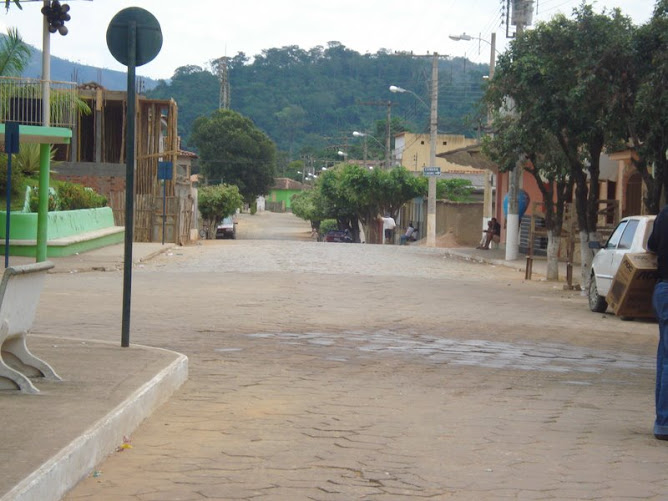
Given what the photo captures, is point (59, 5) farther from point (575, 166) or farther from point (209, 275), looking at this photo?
point (575, 166)

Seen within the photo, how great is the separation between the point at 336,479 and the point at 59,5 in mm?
19806

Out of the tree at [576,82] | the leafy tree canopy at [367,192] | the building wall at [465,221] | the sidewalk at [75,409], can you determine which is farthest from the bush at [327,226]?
the sidewalk at [75,409]

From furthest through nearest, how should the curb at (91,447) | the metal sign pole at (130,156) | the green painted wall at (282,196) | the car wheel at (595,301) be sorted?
1. the green painted wall at (282,196)
2. the car wheel at (595,301)
3. the metal sign pole at (130,156)
4. the curb at (91,447)

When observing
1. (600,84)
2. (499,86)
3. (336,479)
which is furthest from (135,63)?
(499,86)

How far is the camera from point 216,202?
2456 inches

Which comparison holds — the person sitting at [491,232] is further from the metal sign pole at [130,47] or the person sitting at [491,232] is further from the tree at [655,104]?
the metal sign pole at [130,47]

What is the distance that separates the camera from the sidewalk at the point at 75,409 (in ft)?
16.6

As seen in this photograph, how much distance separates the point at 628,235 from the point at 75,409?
11.9 m

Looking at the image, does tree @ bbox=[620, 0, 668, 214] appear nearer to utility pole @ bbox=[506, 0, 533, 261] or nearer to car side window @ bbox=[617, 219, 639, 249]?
car side window @ bbox=[617, 219, 639, 249]

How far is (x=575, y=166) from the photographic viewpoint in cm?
2045

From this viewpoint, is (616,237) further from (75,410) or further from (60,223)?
(60,223)

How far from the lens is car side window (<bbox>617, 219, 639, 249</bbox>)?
16.3 m

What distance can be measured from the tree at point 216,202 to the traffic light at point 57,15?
38.8m

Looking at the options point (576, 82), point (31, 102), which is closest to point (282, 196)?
point (31, 102)
